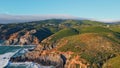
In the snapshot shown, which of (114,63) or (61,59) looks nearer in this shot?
(114,63)

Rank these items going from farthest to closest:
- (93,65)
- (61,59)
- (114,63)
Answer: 1. (61,59)
2. (93,65)
3. (114,63)

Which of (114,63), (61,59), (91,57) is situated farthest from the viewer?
(61,59)

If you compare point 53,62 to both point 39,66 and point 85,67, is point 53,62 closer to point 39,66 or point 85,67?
point 39,66

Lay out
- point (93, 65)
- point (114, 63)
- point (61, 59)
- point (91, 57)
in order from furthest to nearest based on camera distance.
Answer: 1. point (61, 59)
2. point (91, 57)
3. point (93, 65)
4. point (114, 63)

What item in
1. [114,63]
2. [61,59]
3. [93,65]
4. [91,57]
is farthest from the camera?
[61,59]

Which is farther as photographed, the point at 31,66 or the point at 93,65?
the point at 31,66

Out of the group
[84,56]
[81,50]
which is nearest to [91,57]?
[84,56]

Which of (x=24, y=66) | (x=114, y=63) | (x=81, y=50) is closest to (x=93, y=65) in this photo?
(x=114, y=63)

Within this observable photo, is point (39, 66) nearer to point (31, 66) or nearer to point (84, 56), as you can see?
point (31, 66)
